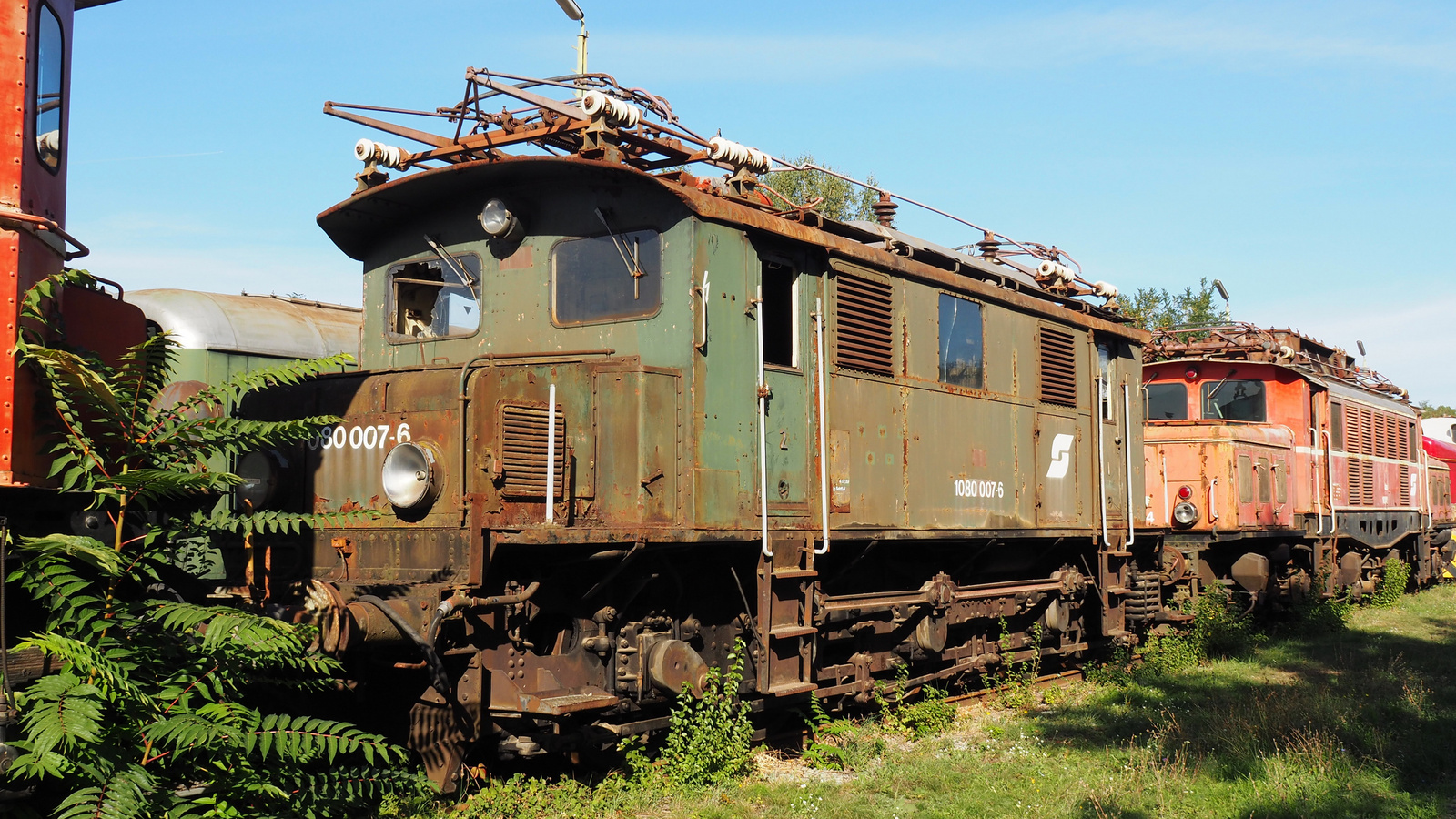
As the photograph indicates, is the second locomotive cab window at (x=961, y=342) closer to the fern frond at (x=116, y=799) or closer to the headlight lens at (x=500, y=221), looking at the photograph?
the headlight lens at (x=500, y=221)

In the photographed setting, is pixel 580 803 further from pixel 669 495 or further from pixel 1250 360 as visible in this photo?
pixel 1250 360

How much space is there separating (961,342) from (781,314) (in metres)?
2.48

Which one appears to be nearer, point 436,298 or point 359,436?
point 359,436

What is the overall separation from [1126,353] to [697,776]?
8297 mm

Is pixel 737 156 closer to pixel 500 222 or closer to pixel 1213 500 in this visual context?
pixel 500 222

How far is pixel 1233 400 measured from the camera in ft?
57.9

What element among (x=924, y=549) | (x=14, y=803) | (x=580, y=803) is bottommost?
(x=580, y=803)

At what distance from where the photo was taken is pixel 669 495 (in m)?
7.53

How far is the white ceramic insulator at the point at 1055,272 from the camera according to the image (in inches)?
492

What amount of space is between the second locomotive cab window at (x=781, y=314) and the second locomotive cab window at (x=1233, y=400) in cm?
1098

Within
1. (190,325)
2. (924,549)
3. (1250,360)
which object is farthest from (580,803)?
(1250,360)

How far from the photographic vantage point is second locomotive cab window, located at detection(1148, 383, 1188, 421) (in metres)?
17.6

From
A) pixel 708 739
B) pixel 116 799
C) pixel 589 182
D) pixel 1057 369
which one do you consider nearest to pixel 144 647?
pixel 116 799

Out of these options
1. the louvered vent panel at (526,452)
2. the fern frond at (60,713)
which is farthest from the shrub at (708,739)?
the fern frond at (60,713)
